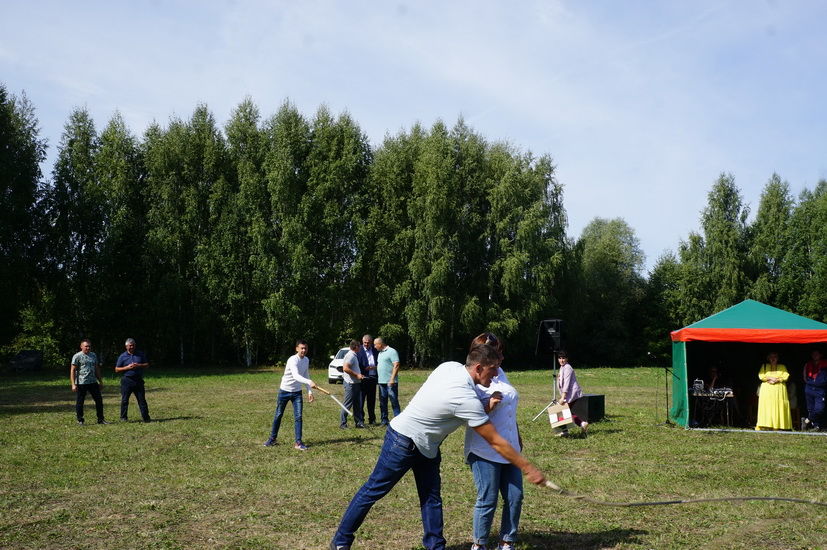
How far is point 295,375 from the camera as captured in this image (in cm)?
1200

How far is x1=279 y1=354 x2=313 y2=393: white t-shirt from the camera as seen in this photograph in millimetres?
11984

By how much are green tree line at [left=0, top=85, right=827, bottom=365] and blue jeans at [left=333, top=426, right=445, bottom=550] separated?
105 feet

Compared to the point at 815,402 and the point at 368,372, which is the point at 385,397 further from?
the point at 815,402

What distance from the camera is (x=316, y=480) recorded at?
963 centimetres

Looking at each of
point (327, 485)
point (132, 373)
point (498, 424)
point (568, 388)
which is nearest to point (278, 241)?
point (132, 373)

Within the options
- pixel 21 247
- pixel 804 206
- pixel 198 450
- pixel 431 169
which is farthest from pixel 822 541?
pixel 804 206

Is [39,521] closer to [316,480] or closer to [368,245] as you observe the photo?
[316,480]

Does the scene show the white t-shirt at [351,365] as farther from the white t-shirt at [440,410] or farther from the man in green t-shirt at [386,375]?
the white t-shirt at [440,410]

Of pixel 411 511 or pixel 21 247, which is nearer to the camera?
pixel 411 511

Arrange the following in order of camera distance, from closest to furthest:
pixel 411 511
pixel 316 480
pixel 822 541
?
pixel 822 541 < pixel 411 511 < pixel 316 480

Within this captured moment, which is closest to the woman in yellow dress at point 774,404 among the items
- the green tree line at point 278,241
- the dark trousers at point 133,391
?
the dark trousers at point 133,391

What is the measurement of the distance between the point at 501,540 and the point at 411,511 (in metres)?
2.08

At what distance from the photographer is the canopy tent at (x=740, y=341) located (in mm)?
15203

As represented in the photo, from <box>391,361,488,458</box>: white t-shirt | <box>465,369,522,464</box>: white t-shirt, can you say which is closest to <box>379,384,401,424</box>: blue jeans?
<box>465,369,522,464</box>: white t-shirt
